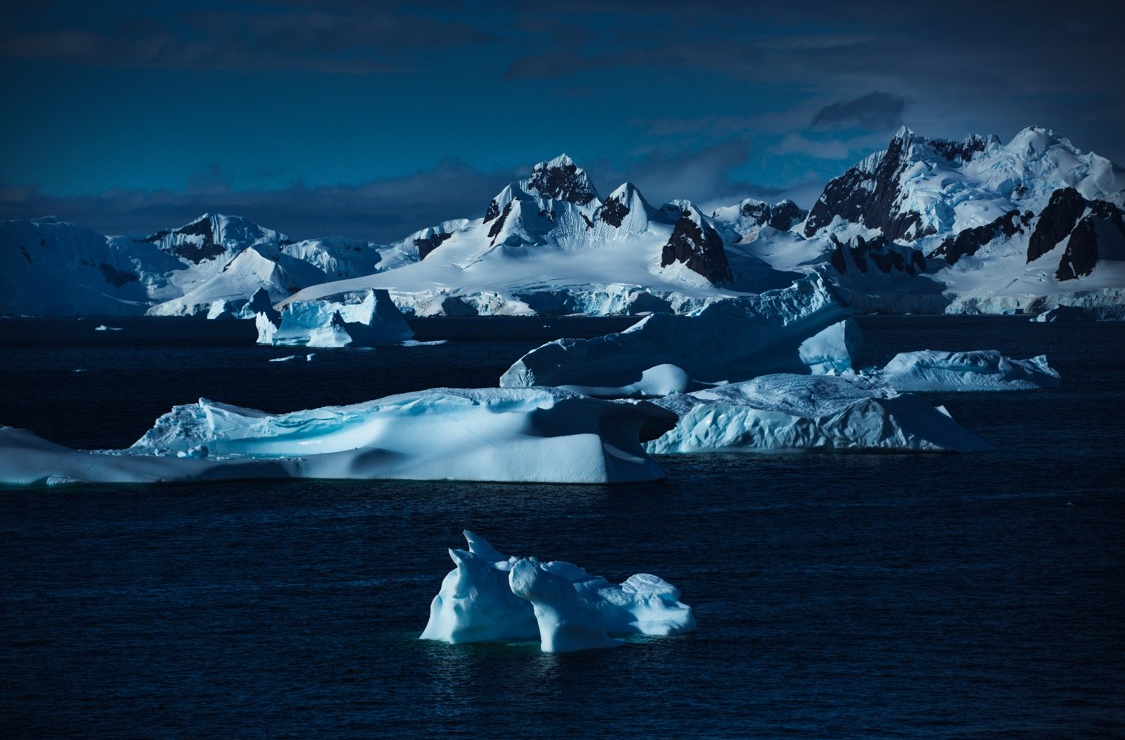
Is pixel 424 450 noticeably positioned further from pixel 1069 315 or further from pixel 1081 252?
pixel 1081 252

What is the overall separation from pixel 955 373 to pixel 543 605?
44.3 meters

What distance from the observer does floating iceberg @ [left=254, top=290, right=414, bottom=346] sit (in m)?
107

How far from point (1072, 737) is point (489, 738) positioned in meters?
6.46

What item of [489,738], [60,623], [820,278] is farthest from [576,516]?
[820,278]

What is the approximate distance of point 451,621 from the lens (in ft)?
62.0

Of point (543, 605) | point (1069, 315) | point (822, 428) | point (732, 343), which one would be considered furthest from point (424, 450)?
point (1069, 315)

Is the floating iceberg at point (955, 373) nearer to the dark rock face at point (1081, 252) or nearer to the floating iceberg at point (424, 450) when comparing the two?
the floating iceberg at point (424, 450)

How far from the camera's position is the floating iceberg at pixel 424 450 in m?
32.4

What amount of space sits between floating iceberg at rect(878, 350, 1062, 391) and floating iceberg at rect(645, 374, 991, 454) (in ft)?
61.0

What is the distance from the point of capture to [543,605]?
717 inches

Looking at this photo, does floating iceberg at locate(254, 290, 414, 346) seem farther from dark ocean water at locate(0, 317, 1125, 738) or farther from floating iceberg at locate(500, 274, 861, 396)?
dark ocean water at locate(0, 317, 1125, 738)

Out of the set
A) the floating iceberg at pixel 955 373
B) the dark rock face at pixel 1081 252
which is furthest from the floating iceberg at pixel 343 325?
the dark rock face at pixel 1081 252

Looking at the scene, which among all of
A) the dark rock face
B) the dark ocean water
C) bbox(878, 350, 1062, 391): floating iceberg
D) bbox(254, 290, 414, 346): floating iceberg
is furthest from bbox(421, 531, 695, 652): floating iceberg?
the dark rock face

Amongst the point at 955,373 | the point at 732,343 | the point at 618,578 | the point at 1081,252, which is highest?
the point at 1081,252
